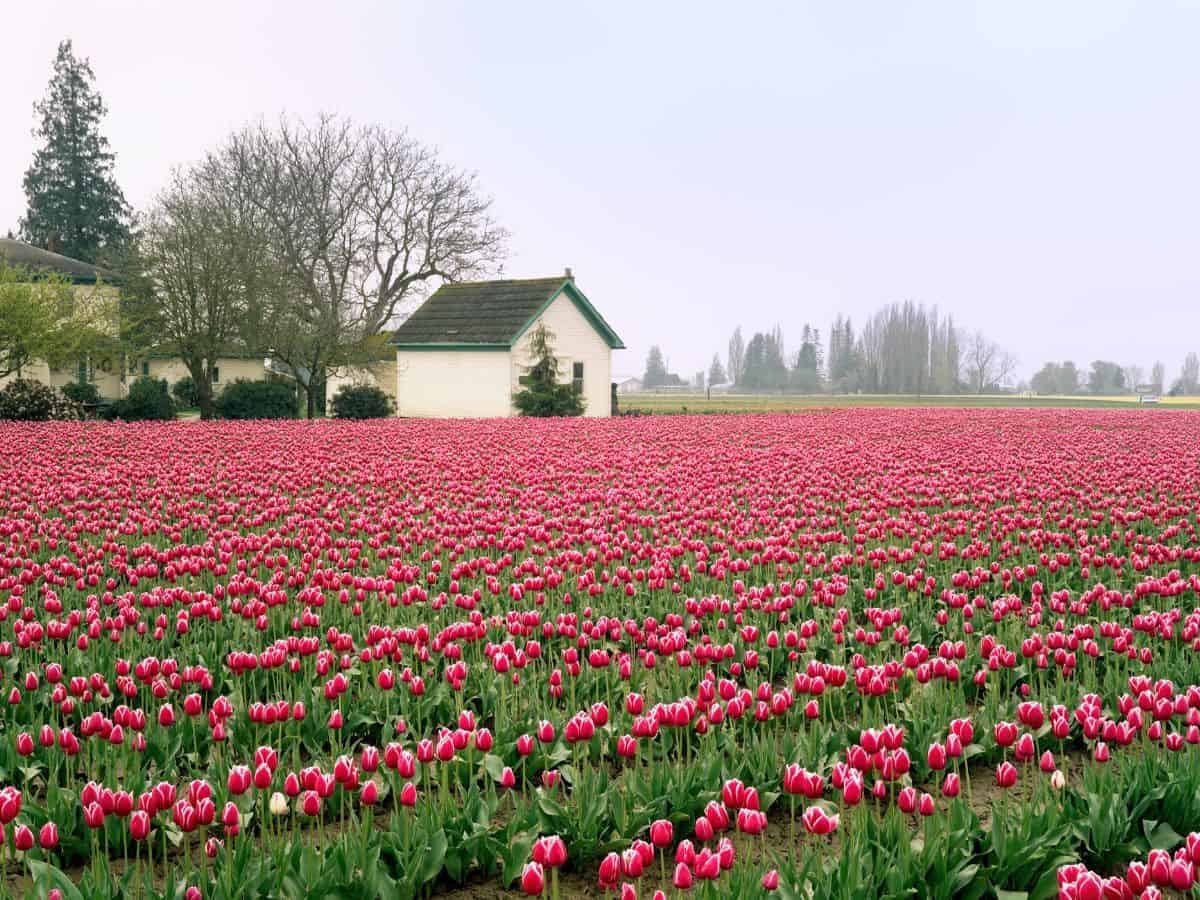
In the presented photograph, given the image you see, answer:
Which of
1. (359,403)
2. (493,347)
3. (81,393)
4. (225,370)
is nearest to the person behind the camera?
(81,393)

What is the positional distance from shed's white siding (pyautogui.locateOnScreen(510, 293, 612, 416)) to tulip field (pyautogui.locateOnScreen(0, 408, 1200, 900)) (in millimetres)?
28818

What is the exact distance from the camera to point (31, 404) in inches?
1355

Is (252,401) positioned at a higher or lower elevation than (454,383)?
lower

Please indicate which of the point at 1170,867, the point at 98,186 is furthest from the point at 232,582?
the point at 98,186

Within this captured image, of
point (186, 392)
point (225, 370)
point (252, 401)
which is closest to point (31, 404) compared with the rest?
point (252, 401)

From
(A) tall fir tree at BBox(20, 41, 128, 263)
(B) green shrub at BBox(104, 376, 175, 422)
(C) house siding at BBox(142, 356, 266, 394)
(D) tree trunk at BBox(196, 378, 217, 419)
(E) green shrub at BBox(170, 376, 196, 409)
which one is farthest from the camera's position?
(A) tall fir tree at BBox(20, 41, 128, 263)

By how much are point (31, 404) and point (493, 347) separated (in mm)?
16851

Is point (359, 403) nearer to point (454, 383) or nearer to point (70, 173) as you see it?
point (454, 383)

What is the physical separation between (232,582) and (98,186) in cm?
7400

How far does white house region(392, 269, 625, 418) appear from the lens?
42.9m

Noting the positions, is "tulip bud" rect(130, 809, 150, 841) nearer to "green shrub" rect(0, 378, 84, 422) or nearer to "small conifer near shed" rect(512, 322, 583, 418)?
"green shrub" rect(0, 378, 84, 422)

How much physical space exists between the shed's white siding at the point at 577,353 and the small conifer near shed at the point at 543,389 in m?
0.46

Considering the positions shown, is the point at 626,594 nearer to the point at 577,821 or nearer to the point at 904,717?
the point at 904,717

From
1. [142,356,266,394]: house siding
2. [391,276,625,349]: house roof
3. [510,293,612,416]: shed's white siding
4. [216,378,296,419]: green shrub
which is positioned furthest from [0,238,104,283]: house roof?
[510,293,612,416]: shed's white siding
